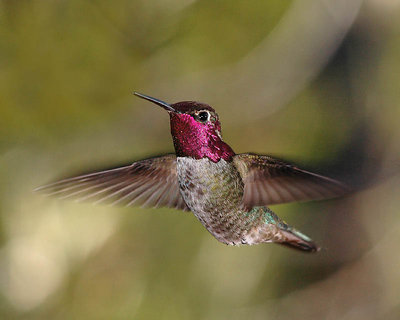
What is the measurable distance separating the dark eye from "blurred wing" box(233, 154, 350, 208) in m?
0.11

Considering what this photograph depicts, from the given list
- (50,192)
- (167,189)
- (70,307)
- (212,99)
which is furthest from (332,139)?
(50,192)

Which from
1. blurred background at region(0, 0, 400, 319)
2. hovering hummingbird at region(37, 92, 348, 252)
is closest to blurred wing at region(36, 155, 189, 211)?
hovering hummingbird at region(37, 92, 348, 252)

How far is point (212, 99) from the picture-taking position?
2379 mm

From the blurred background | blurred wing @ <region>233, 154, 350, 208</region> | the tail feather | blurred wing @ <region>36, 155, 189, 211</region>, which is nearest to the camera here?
blurred wing @ <region>233, 154, 350, 208</region>

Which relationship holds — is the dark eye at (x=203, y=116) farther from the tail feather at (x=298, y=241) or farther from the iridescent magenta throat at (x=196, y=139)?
the tail feather at (x=298, y=241)

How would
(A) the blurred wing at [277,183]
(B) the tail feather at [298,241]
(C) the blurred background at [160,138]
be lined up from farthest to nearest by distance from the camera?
1. (C) the blurred background at [160,138]
2. (B) the tail feather at [298,241]
3. (A) the blurred wing at [277,183]

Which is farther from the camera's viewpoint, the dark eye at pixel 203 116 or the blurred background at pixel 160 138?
the blurred background at pixel 160 138

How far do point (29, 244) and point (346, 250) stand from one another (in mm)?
1441

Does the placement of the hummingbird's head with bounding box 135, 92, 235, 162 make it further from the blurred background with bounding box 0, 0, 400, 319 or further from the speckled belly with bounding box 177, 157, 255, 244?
the blurred background with bounding box 0, 0, 400, 319

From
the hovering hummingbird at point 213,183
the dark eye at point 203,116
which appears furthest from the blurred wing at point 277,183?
the dark eye at point 203,116

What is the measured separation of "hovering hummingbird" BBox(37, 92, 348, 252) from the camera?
2.63 feet

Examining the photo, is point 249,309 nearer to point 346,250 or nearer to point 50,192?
point 346,250

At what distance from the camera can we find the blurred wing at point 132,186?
0.94 m

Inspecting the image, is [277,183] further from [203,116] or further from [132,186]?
[132,186]
